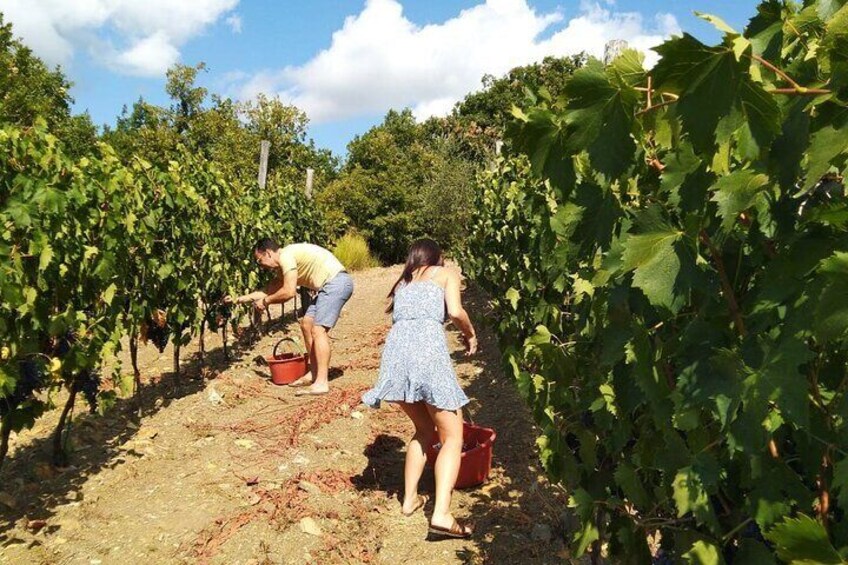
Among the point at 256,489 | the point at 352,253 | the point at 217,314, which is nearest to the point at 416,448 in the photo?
the point at 256,489

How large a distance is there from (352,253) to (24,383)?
14239 millimetres

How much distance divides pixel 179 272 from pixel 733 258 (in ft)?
19.7

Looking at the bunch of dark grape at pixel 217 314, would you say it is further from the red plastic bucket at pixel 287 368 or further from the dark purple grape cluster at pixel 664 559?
the dark purple grape cluster at pixel 664 559

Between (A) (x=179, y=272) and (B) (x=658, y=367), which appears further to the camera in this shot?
(A) (x=179, y=272)

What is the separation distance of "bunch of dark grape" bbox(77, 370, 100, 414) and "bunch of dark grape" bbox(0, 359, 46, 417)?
27.7 inches

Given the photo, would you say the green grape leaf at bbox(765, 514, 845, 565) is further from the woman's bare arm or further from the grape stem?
the woman's bare arm

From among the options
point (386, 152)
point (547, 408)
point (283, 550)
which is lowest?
point (283, 550)

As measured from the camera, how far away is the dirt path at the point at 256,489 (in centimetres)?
360

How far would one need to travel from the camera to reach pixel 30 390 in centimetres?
387

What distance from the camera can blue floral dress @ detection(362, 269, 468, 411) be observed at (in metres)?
3.60

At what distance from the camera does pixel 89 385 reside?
15.0 ft

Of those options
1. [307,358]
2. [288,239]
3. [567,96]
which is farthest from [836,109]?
[288,239]

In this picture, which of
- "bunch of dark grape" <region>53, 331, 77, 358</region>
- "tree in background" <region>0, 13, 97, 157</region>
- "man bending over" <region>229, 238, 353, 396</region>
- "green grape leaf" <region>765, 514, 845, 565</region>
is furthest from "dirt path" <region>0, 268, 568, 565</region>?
"tree in background" <region>0, 13, 97, 157</region>

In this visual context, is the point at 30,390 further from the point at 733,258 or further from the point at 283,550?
the point at 733,258
